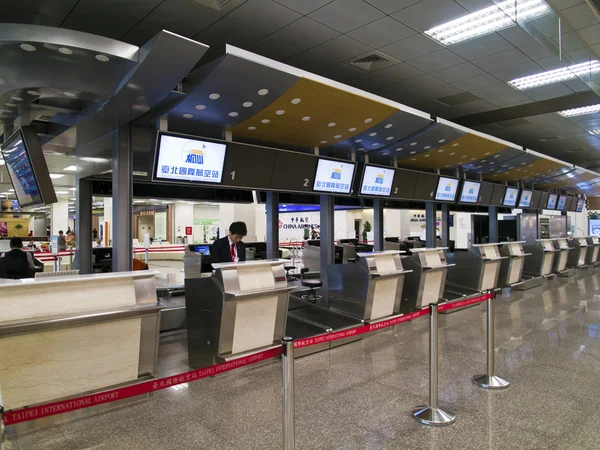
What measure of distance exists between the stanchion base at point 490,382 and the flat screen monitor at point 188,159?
3607mm

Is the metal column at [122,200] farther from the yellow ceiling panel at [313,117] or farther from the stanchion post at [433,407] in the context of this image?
the stanchion post at [433,407]

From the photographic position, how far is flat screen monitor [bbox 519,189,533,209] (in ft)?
41.5

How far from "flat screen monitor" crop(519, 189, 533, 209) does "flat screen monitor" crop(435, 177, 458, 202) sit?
15.5ft

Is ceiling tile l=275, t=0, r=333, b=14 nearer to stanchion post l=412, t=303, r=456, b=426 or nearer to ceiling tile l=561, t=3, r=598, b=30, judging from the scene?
ceiling tile l=561, t=3, r=598, b=30

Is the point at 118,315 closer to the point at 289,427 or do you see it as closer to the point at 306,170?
the point at 289,427

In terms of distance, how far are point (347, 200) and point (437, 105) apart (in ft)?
12.3

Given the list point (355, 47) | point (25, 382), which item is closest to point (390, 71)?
point (355, 47)

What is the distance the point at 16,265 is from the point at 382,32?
6008mm

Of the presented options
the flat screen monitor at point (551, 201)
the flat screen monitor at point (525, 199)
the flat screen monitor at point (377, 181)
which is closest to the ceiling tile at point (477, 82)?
the flat screen monitor at point (377, 181)

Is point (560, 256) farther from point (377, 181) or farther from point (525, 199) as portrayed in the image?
point (377, 181)

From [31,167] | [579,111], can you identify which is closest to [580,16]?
[579,111]

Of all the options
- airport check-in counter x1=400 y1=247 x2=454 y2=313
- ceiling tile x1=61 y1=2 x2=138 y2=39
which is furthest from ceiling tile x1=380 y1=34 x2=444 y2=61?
ceiling tile x1=61 y1=2 x2=138 y2=39

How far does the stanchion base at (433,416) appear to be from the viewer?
3162mm

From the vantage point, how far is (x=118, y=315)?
291cm
